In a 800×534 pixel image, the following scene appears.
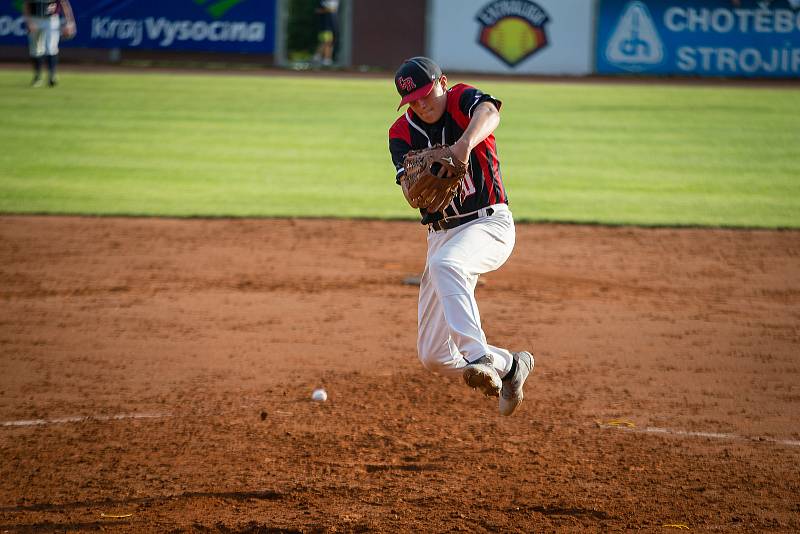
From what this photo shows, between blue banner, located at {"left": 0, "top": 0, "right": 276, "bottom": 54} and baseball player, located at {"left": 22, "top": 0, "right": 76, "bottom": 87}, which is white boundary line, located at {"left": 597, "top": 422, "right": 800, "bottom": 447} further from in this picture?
blue banner, located at {"left": 0, "top": 0, "right": 276, "bottom": 54}

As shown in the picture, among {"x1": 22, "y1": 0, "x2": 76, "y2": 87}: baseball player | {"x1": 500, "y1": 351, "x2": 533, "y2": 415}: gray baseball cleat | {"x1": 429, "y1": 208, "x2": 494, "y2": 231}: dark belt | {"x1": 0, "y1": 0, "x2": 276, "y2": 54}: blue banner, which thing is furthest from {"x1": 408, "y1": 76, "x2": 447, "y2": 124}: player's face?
{"x1": 0, "y1": 0, "x2": 276, "y2": 54}: blue banner

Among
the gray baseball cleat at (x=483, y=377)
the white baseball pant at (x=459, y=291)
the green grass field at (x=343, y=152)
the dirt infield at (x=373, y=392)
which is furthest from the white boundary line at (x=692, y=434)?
the green grass field at (x=343, y=152)

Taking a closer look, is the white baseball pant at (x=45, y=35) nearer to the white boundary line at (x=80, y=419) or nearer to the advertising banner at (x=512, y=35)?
the advertising banner at (x=512, y=35)

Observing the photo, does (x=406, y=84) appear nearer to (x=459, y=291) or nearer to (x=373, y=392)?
(x=459, y=291)

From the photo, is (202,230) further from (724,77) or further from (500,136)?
(724,77)

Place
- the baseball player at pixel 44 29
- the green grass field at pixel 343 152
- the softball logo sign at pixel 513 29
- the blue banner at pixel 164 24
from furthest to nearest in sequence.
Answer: the softball logo sign at pixel 513 29, the blue banner at pixel 164 24, the baseball player at pixel 44 29, the green grass field at pixel 343 152

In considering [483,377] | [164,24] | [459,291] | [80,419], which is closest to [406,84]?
[459,291]

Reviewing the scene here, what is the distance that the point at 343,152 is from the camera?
1614cm

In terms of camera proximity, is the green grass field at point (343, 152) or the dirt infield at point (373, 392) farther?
the green grass field at point (343, 152)

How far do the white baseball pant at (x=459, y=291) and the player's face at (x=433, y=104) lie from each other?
61cm

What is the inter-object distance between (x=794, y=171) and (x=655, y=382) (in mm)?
9411

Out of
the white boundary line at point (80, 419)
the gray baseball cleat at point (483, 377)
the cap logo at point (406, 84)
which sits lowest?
the white boundary line at point (80, 419)

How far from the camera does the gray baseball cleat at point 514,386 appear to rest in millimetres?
5195

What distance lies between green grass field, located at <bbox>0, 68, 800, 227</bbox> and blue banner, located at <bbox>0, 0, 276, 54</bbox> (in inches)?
132
